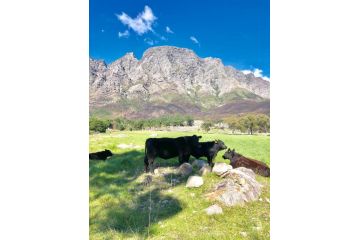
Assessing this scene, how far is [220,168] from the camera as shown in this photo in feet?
13.9

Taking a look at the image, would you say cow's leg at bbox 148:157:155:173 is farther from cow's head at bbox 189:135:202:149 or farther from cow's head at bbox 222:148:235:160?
cow's head at bbox 222:148:235:160

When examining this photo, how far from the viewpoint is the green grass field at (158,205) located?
11.5 ft

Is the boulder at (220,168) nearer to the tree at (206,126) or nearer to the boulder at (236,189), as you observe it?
the boulder at (236,189)

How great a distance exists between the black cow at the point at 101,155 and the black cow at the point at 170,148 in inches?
23.0

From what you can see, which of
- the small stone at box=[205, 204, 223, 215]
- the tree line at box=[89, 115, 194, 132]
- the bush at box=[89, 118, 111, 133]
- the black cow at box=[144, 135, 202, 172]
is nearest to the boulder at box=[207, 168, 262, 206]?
the small stone at box=[205, 204, 223, 215]

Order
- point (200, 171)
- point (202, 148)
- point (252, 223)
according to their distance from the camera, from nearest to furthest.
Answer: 1. point (252, 223)
2. point (200, 171)
3. point (202, 148)

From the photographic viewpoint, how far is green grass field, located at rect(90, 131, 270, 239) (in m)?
3.50

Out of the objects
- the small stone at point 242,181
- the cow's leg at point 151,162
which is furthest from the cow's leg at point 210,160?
the cow's leg at point 151,162

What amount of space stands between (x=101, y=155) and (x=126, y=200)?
1015 millimetres
